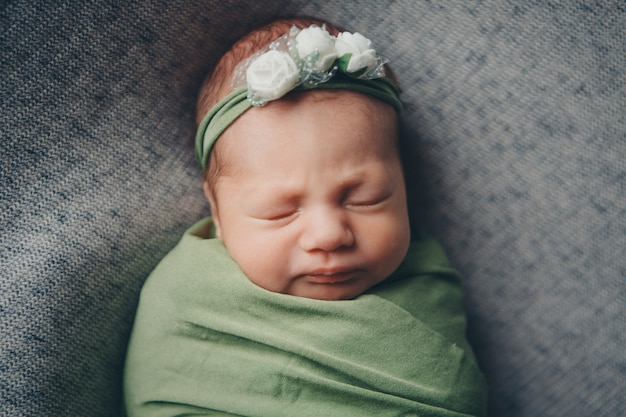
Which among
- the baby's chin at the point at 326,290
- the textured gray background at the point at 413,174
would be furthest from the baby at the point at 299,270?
the textured gray background at the point at 413,174

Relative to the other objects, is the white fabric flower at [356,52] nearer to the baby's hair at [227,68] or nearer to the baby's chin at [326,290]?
the baby's hair at [227,68]

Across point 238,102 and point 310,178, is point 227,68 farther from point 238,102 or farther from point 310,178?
point 310,178

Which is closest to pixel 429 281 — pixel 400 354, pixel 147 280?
pixel 400 354

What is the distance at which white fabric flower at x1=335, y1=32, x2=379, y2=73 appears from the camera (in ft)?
2.73

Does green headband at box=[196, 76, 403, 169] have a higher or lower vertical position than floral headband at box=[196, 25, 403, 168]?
lower

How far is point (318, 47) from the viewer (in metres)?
0.81

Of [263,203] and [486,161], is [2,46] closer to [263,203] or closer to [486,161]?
[263,203]

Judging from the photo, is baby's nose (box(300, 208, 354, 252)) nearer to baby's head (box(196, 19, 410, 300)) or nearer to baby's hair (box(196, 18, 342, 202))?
baby's head (box(196, 19, 410, 300))

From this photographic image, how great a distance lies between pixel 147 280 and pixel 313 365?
0.37 m

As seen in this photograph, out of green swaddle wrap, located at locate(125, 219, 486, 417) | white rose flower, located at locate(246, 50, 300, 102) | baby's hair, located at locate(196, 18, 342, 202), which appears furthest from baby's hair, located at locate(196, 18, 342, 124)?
green swaddle wrap, located at locate(125, 219, 486, 417)

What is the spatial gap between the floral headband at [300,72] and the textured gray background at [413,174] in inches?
6.7

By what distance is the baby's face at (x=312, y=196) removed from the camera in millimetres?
825

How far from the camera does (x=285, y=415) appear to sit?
825mm

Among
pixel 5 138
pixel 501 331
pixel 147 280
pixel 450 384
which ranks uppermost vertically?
pixel 5 138
